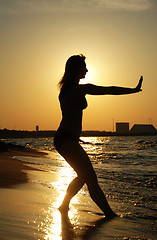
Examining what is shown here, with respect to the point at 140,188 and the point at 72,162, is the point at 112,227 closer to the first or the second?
the point at 72,162

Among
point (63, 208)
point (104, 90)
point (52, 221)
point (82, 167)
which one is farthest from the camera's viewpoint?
point (63, 208)

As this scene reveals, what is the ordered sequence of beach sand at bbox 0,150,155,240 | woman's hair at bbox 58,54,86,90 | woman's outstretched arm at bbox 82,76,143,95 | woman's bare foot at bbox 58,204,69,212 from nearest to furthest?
1. beach sand at bbox 0,150,155,240
2. woman's outstretched arm at bbox 82,76,143,95
3. woman's hair at bbox 58,54,86,90
4. woman's bare foot at bbox 58,204,69,212

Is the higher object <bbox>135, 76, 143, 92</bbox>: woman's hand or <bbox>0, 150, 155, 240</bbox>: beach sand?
<bbox>135, 76, 143, 92</bbox>: woman's hand

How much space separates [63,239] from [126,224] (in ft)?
4.20

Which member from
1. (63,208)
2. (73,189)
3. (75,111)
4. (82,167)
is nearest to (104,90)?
(75,111)

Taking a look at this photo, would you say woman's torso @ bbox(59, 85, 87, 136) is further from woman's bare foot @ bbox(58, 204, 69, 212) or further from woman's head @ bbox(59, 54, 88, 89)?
woman's bare foot @ bbox(58, 204, 69, 212)

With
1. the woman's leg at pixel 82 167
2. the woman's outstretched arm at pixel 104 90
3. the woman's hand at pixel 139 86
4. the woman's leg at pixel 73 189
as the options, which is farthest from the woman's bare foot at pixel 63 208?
the woman's hand at pixel 139 86

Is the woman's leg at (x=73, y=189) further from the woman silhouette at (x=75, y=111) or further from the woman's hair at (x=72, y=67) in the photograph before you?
the woman's hair at (x=72, y=67)

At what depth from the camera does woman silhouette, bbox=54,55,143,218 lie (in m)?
4.23

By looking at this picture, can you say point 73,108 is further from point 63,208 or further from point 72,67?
point 63,208

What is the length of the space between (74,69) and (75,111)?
1.86ft

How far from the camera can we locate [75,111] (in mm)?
4230

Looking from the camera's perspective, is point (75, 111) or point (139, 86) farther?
point (139, 86)

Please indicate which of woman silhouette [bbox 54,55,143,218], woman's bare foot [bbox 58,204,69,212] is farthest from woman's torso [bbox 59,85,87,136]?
woman's bare foot [bbox 58,204,69,212]
